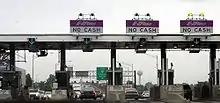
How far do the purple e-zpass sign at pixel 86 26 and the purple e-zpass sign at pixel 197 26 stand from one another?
7.10 metres

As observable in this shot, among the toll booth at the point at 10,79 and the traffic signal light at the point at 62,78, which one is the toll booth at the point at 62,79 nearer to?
the traffic signal light at the point at 62,78

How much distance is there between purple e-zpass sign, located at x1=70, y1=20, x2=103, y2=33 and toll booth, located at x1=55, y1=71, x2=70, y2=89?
16.0ft

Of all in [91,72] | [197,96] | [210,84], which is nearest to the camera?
[210,84]

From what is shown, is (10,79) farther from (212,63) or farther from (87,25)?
(212,63)

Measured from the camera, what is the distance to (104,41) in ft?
136

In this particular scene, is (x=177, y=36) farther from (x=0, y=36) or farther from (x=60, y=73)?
(x=0, y=36)

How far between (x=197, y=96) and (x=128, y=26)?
1535cm

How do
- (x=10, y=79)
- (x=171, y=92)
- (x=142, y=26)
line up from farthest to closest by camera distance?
(x=10, y=79)
(x=142, y=26)
(x=171, y=92)

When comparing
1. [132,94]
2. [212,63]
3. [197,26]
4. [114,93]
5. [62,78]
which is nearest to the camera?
[197,26]

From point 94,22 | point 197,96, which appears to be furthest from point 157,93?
point 94,22

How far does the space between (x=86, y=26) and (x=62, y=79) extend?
21.2 ft

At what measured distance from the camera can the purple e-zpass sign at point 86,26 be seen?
39094 mm

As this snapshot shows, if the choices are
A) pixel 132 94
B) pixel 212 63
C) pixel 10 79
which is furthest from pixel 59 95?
pixel 212 63

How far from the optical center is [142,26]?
3947 cm
